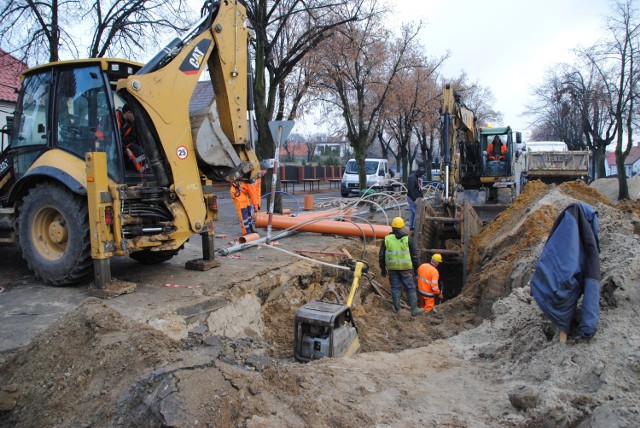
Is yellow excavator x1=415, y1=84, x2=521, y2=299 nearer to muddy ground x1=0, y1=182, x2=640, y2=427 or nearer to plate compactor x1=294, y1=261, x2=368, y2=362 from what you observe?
muddy ground x1=0, y1=182, x2=640, y2=427

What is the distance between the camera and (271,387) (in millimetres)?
3840

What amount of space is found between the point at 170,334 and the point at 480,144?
14582mm

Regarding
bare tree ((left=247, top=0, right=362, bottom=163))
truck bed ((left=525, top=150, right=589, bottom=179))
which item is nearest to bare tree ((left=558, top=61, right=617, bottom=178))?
truck bed ((left=525, top=150, right=589, bottom=179))

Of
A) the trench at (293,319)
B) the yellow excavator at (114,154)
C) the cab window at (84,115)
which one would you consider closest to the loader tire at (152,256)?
the yellow excavator at (114,154)

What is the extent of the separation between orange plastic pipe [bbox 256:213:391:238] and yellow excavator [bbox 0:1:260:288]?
4148 mm

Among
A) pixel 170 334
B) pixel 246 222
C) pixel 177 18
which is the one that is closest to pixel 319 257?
pixel 246 222

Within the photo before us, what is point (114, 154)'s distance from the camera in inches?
252

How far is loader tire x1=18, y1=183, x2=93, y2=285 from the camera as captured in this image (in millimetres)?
6188

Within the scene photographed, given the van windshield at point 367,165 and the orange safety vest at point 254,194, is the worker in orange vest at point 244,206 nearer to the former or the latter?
the orange safety vest at point 254,194

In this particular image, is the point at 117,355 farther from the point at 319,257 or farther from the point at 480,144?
the point at 480,144

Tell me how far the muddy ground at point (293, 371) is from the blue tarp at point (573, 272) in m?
0.23

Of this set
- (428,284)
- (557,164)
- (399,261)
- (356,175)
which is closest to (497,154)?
(557,164)

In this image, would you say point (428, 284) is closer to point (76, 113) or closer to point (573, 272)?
point (573, 272)

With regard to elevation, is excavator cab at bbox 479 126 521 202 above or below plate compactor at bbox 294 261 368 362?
above
